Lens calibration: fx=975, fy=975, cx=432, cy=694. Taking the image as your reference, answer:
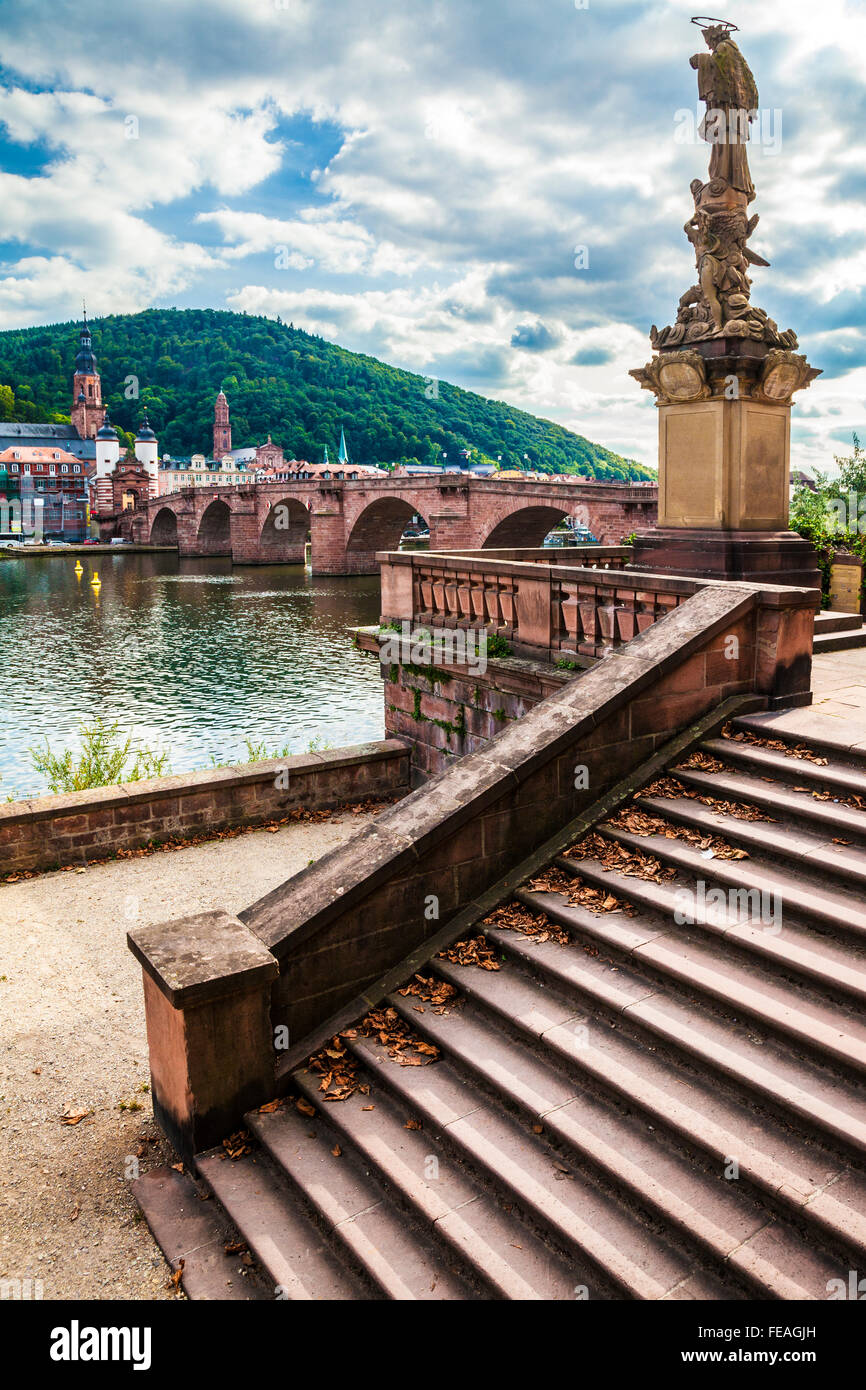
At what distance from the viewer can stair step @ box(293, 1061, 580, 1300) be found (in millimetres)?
3332

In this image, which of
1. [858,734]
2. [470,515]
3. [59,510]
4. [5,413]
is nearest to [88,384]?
[5,413]

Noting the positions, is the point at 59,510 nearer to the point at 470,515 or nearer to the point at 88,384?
the point at 88,384

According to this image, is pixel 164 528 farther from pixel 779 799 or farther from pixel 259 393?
pixel 779 799

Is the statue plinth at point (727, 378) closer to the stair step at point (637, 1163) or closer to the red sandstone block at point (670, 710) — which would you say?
the red sandstone block at point (670, 710)

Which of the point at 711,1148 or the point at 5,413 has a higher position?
the point at 5,413

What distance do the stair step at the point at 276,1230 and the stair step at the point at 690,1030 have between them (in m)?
1.21

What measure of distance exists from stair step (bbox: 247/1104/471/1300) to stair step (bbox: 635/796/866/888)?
2429 mm

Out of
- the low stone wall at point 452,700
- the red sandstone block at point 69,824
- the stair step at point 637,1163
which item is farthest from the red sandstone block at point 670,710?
the red sandstone block at point 69,824

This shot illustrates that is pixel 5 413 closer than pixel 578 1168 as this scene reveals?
No

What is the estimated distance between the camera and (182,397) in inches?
5300

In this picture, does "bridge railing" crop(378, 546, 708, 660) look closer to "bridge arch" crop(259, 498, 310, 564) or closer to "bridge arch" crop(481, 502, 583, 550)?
"bridge arch" crop(481, 502, 583, 550)

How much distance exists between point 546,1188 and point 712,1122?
25.8 inches

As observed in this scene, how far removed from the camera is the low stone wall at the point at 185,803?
28.7 feet

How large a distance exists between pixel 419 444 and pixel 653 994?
344 ft
